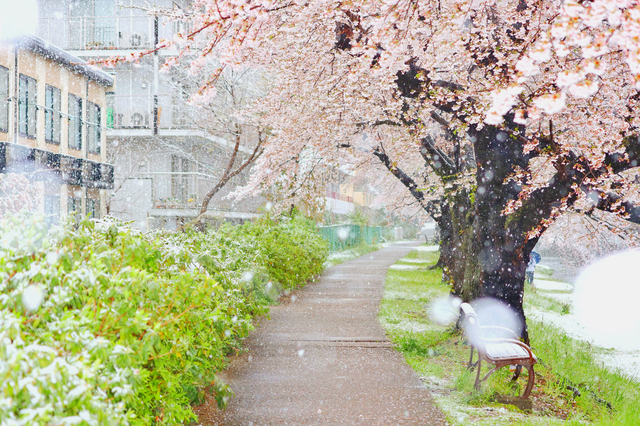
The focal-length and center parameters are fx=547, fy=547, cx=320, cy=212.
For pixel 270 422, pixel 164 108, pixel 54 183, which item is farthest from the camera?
pixel 164 108

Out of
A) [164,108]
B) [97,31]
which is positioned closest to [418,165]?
[164,108]

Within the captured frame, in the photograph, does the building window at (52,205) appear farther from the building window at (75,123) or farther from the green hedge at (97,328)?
the green hedge at (97,328)

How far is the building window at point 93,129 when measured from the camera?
20.1 meters

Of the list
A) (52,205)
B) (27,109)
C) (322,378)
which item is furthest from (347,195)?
(322,378)

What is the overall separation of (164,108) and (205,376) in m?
20.4

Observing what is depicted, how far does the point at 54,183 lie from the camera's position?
1802 cm

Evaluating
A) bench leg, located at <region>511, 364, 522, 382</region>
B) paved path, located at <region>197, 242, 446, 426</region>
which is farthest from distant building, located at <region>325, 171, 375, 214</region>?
bench leg, located at <region>511, 364, 522, 382</region>

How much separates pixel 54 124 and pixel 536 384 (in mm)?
16489

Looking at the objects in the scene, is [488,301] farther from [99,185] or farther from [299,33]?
[99,185]

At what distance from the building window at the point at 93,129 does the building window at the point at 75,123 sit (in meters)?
0.69

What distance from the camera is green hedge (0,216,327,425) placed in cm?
210

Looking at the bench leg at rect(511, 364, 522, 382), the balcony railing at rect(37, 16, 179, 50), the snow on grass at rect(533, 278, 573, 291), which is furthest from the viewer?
the balcony railing at rect(37, 16, 179, 50)

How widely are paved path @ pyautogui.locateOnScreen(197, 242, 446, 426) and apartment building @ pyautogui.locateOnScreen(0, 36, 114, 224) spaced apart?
7492 mm

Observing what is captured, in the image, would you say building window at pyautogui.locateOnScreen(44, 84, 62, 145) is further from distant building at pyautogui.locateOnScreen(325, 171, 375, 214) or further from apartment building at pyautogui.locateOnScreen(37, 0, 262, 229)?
distant building at pyautogui.locateOnScreen(325, 171, 375, 214)
